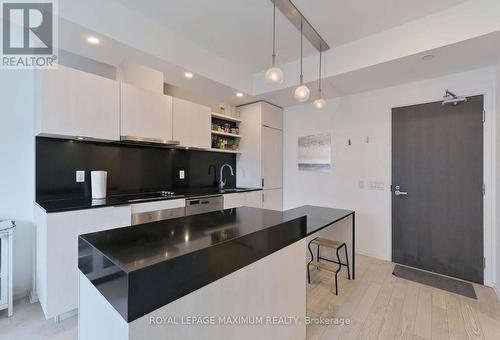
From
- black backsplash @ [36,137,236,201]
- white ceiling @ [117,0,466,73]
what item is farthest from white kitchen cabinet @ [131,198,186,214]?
white ceiling @ [117,0,466,73]

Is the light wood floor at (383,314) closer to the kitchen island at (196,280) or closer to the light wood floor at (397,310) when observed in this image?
the light wood floor at (397,310)

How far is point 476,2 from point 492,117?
125 cm

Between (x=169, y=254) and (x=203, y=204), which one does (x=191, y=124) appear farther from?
(x=169, y=254)

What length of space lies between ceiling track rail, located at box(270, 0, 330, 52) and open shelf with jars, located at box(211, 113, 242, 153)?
177 cm

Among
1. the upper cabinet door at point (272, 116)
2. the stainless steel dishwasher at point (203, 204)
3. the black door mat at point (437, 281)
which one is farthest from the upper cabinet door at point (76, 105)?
the black door mat at point (437, 281)

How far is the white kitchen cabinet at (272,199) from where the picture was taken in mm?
4023

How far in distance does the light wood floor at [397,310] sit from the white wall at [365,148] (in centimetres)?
82

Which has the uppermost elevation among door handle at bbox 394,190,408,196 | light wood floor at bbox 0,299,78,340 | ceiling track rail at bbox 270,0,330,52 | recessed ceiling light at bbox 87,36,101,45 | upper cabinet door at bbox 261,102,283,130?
ceiling track rail at bbox 270,0,330,52

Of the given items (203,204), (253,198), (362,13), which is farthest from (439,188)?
(203,204)

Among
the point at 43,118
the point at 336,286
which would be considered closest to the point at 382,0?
the point at 336,286

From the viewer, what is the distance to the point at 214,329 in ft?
3.27

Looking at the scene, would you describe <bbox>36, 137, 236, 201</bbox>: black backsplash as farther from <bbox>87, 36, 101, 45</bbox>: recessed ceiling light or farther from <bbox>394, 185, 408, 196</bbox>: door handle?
<bbox>394, 185, 408, 196</bbox>: door handle

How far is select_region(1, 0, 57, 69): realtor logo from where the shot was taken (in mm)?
1942

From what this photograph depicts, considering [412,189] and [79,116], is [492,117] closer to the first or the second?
[412,189]
